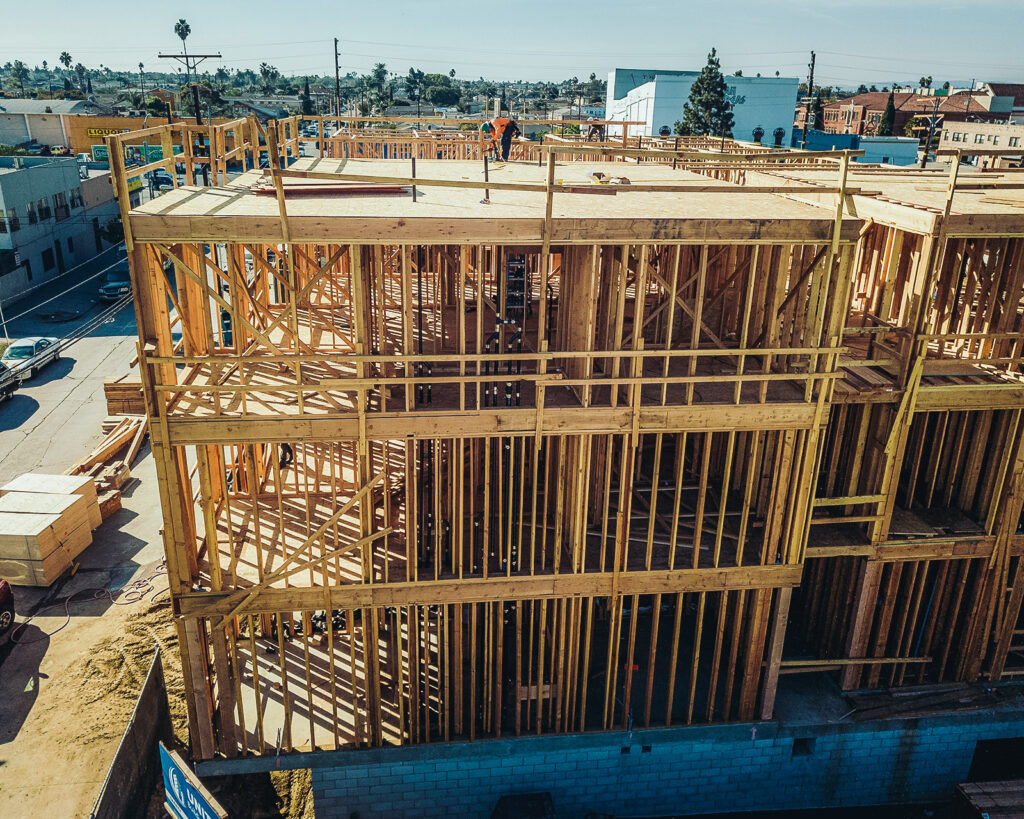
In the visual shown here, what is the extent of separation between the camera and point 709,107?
59.9 m

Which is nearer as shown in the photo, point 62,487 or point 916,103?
point 62,487

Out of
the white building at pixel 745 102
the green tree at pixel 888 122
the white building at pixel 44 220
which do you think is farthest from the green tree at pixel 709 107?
the white building at pixel 44 220

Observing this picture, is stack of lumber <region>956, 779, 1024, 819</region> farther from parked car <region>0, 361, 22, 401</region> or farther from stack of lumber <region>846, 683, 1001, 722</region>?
parked car <region>0, 361, 22, 401</region>

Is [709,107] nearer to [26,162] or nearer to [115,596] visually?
[26,162]

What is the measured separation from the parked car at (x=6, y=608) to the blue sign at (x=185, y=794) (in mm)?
11760

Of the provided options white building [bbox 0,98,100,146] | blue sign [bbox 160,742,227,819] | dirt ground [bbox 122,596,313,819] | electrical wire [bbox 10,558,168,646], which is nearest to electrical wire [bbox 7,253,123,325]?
electrical wire [bbox 10,558,168,646]

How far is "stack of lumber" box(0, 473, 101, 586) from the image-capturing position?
715 inches

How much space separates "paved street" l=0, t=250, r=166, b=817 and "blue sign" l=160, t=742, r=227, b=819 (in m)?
7.07

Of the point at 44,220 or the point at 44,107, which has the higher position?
the point at 44,107

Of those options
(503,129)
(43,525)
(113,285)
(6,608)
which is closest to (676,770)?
(503,129)

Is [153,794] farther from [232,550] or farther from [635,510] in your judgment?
[635,510]

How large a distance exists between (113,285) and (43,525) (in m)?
29.0

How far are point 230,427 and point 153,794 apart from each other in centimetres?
786

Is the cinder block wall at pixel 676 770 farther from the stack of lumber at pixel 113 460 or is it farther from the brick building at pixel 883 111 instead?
the brick building at pixel 883 111
